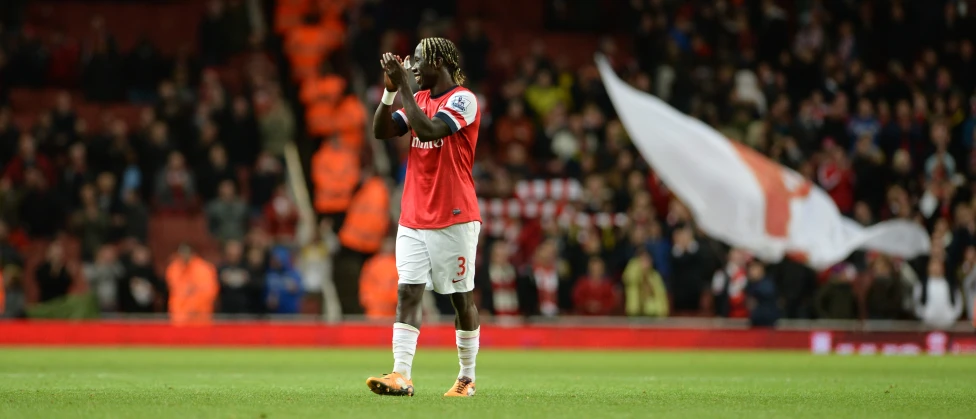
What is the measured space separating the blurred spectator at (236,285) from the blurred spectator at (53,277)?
7.52 ft

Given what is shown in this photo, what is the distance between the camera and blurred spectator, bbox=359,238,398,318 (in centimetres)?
2145

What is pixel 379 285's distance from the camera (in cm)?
2145

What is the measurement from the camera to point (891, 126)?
2502 cm

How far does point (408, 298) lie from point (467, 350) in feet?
1.90

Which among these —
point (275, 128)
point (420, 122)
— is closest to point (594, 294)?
point (275, 128)

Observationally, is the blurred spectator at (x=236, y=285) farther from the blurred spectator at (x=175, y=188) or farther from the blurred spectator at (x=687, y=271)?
the blurred spectator at (x=687, y=271)

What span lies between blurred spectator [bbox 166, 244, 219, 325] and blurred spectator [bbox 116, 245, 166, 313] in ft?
1.57

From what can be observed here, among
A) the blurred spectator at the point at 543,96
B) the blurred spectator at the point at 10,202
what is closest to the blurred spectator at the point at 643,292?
the blurred spectator at the point at 543,96

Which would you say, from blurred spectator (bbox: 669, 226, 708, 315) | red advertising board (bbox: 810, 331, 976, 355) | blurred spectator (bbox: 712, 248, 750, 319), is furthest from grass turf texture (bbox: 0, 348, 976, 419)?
blurred spectator (bbox: 669, 226, 708, 315)

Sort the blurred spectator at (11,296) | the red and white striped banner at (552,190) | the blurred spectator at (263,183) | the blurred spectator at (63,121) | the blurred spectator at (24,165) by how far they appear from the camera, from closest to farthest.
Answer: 1. the blurred spectator at (11,296)
2. the blurred spectator at (24,165)
3. the blurred spectator at (63,121)
4. the blurred spectator at (263,183)
5. the red and white striped banner at (552,190)

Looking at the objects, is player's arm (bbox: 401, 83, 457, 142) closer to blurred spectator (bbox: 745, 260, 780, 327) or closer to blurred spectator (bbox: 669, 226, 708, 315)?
blurred spectator (bbox: 745, 260, 780, 327)

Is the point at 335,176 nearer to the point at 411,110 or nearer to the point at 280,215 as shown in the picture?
the point at 280,215

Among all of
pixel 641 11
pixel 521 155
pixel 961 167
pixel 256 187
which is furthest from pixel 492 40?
pixel 961 167

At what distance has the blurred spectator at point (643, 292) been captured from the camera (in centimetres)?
2155
